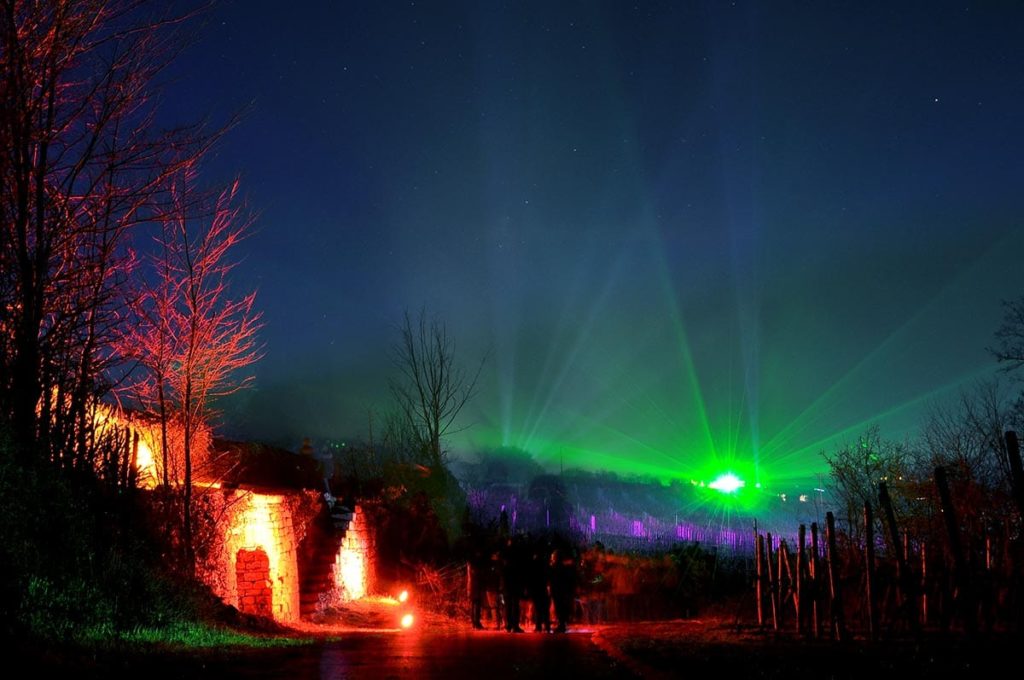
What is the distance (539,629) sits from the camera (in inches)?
867

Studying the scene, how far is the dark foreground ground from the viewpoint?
30.7ft

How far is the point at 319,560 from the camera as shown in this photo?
84.9 feet

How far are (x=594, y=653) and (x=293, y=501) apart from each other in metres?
12.6

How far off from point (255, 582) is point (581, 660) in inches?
502

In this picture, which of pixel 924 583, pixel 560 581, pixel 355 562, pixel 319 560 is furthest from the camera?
pixel 355 562

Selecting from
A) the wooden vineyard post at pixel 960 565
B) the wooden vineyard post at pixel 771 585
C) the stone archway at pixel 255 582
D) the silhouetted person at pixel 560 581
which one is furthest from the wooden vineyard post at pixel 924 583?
the stone archway at pixel 255 582

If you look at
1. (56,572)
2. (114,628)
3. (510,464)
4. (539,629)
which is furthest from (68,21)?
(510,464)

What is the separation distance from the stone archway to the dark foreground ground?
756 cm

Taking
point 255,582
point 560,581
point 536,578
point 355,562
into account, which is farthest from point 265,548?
point 560,581

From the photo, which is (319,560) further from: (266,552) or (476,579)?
(476,579)

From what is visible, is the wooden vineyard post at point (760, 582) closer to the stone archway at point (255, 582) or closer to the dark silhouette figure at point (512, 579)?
the dark silhouette figure at point (512, 579)

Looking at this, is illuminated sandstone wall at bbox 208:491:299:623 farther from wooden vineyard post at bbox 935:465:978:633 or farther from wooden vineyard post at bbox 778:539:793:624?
wooden vineyard post at bbox 935:465:978:633

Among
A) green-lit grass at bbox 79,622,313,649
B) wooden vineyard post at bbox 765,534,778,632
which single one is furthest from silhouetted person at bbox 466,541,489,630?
green-lit grass at bbox 79,622,313,649

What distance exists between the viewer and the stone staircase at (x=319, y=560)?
24750 millimetres
